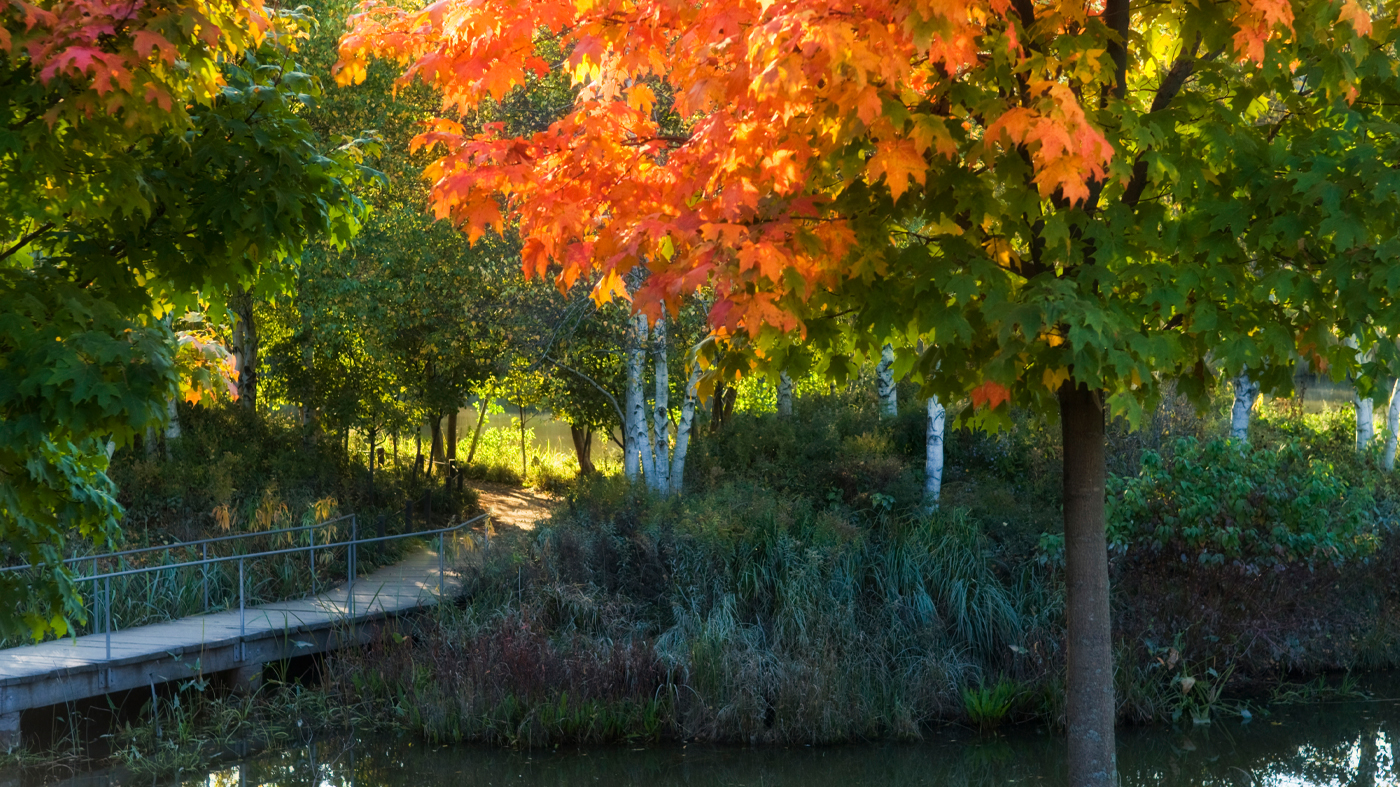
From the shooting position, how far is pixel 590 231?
19.1ft

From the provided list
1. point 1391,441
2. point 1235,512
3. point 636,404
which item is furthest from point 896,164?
point 1391,441

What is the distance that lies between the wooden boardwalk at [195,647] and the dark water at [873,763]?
4.48ft

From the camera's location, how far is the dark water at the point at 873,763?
9.64 metres

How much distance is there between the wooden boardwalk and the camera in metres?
10.0

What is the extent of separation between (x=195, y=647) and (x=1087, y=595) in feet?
28.7

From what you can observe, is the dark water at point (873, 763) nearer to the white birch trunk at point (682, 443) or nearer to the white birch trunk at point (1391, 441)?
the white birch trunk at point (682, 443)

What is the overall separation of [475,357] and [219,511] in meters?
6.07

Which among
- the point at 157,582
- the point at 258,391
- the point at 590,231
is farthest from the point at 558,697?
the point at 258,391

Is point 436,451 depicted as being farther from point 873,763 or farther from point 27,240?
point 27,240

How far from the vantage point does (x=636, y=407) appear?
56.4 ft

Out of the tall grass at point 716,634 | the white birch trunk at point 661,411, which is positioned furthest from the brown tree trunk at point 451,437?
the tall grass at point 716,634

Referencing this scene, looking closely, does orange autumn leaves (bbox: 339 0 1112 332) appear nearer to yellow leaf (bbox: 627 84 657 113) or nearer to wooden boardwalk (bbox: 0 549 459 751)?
yellow leaf (bbox: 627 84 657 113)

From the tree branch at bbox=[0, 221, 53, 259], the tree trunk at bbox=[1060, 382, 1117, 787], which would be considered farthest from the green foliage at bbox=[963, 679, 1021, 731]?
the tree branch at bbox=[0, 221, 53, 259]

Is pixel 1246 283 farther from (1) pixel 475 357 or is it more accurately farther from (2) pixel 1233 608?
(1) pixel 475 357
